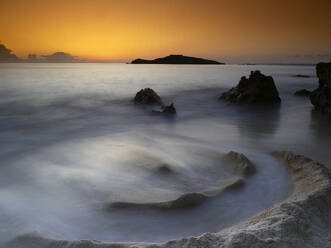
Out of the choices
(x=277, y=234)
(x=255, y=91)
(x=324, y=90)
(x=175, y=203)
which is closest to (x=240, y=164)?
(x=175, y=203)

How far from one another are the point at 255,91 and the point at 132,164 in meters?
9.73

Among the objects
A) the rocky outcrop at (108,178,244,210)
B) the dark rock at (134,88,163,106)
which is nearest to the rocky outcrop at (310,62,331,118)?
the dark rock at (134,88,163,106)

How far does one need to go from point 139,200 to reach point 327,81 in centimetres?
972

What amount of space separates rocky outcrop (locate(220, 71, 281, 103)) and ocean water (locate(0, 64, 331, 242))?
1.76 meters

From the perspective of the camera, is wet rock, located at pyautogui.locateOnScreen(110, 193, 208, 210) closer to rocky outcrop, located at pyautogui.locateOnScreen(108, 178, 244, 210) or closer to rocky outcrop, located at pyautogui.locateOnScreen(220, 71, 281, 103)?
rocky outcrop, located at pyautogui.locateOnScreen(108, 178, 244, 210)

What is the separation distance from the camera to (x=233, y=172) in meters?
4.45

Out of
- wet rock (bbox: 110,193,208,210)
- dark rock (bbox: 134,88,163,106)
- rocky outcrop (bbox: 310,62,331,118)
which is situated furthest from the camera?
dark rock (bbox: 134,88,163,106)

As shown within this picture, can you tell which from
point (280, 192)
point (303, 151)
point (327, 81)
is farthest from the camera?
point (327, 81)

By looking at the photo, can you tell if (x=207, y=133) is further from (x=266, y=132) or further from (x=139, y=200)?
(x=139, y=200)

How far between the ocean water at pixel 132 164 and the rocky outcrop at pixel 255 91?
5.76ft

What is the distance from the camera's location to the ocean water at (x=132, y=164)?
2.98 meters

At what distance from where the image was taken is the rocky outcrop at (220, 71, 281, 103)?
1293cm

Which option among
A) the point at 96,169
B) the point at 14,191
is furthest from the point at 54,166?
the point at 14,191

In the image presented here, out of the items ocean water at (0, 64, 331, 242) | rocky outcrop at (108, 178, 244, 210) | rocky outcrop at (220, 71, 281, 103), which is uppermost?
rocky outcrop at (220, 71, 281, 103)
